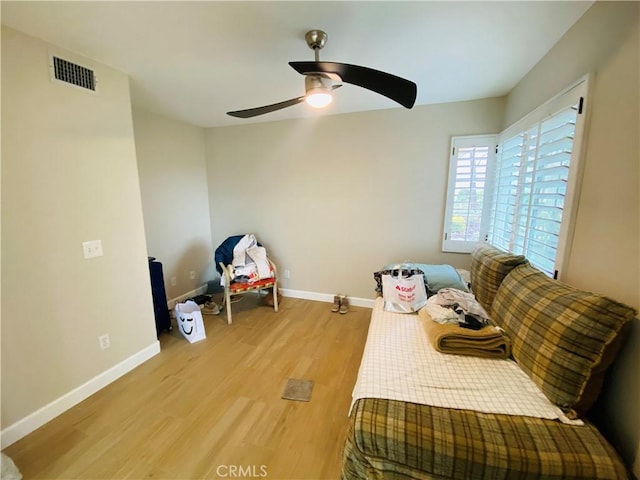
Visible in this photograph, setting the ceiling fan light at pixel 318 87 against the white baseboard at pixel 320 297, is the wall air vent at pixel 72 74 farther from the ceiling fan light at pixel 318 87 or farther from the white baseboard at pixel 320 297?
the white baseboard at pixel 320 297

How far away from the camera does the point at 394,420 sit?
108 cm

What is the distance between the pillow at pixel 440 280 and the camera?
2.23 m

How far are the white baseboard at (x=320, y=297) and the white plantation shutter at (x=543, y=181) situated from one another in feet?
5.41

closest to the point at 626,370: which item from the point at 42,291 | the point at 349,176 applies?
the point at 349,176

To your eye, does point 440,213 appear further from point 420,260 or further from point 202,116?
point 202,116

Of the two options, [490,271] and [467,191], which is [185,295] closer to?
[490,271]

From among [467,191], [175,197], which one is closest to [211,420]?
[175,197]

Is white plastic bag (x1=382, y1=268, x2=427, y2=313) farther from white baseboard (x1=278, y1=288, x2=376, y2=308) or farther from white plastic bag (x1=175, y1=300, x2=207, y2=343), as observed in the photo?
white plastic bag (x1=175, y1=300, x2=207, y2=343)

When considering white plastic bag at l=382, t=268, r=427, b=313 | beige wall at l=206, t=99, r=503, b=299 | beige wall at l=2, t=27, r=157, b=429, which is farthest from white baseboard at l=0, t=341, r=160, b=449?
white plastic bag at l=382, t=268, r=427, b=313

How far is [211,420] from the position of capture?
1720 mm

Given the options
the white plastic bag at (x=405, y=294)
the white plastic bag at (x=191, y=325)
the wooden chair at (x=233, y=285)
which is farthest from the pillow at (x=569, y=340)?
the white plastic bag at (x=191, y=325)

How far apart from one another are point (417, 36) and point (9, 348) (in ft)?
10.1

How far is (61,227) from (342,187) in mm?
2574

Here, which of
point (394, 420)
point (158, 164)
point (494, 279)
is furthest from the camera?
point (158, 164)
